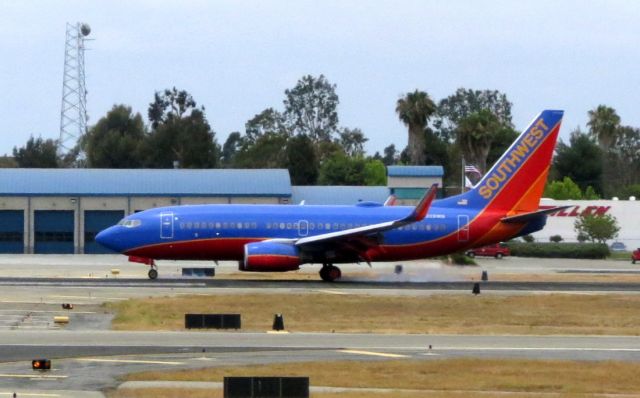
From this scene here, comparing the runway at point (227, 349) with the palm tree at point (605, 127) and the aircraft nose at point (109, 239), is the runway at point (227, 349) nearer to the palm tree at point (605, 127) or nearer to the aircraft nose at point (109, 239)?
the aircraft nose at point (109, 239)

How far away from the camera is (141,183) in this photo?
309 feet

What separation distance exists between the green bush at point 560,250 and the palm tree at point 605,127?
7478cm

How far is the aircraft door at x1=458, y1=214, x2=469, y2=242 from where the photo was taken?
57625mm

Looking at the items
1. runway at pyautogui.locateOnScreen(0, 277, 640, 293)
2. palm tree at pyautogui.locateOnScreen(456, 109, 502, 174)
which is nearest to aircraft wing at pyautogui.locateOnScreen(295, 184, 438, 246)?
runway at pyautogui.locateOnScreen(0, 277, 640, 293)

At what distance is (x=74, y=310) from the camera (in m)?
40.5

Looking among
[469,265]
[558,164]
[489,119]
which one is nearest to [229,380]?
[469,265]

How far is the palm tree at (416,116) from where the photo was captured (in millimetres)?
140875

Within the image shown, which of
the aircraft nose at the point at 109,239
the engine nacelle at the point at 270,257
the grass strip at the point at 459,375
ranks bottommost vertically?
the grass strip at the point at 459,375

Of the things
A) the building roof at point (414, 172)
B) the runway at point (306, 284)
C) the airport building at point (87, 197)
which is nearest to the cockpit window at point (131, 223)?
the runway at point (306, 284)

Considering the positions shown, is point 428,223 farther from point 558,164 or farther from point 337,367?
point 558,164

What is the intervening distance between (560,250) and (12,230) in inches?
1624

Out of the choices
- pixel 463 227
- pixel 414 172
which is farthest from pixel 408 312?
pixel 414 172

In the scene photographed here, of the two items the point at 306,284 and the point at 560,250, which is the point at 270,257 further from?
the point at 560,250

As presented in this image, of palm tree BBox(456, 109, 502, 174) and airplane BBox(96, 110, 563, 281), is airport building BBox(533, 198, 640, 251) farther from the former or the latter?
airplane BBox(96, 110, 563, 281)
